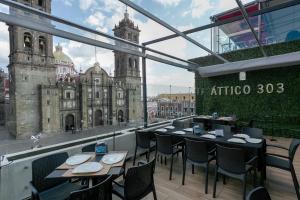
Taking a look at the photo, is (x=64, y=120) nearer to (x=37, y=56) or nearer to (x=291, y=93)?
(x=37, y=56)

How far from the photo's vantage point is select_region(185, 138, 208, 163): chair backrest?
2475 mm

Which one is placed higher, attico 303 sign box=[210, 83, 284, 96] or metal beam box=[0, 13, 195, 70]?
metal beam box=[0, 13, 195, 70]

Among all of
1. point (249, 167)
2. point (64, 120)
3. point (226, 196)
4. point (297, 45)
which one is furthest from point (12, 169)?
point (64, 120)

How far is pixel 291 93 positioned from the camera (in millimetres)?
5871

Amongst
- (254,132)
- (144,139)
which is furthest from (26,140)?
(254,132)

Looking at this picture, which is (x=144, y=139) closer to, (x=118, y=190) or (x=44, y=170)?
(x=118, y=190)

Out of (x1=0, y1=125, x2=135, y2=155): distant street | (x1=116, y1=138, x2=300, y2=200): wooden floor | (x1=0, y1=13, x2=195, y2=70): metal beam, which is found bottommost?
(x1=0, y1=125, x2=135, y2=155): distant street

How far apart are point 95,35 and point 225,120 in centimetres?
452

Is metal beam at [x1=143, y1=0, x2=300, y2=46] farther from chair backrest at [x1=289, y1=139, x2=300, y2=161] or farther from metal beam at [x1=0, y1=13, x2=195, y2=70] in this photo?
chair backrest at [x1=289, y1=139, x2=300, y2=161]

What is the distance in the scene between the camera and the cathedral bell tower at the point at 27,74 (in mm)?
18047

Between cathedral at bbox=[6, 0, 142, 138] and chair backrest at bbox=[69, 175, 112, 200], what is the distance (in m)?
17.0

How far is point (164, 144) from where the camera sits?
2957 mm

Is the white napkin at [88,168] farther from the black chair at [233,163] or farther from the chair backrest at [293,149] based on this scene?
the chair backrest at [293,149]

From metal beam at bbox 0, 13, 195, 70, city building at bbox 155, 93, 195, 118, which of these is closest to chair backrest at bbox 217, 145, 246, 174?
metal beam at bbox 0, 13, 195, 70
